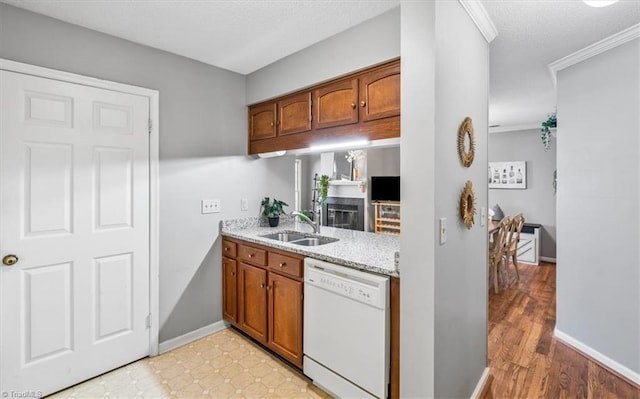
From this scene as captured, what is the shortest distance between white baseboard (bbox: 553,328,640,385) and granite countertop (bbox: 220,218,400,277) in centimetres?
177

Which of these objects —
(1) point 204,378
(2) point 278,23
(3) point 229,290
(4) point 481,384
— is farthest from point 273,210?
(4) point 481,384

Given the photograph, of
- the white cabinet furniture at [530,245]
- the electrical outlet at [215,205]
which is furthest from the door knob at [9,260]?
the white cabinet furniture at [530,245]

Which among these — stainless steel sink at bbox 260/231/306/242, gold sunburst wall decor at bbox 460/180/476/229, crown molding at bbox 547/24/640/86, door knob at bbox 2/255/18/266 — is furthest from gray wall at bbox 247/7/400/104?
door knob at bbox 2/255/18/266

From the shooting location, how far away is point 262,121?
115 inches

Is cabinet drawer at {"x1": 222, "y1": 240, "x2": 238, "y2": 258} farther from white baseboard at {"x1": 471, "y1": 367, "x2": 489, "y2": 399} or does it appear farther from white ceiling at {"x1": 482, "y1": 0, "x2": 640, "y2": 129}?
white ceiling at {"x1": 482, "y1": 0, "x2": 640, "y2": 129}

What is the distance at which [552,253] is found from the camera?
5434 mm

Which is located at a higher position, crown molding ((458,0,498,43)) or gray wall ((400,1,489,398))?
crown molding ((458,0,498,43))

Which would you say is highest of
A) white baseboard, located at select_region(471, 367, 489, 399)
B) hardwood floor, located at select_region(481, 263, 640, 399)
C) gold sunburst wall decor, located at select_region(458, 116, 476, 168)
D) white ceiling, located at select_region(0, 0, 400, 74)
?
white ceiling, located at select_region(0, 0, 400, 74)

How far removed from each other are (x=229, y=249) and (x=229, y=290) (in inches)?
14.6

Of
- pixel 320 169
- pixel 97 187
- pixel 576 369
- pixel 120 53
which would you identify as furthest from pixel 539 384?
pixel 120 53

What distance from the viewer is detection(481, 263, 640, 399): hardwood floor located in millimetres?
2090

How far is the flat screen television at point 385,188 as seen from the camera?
2639mm

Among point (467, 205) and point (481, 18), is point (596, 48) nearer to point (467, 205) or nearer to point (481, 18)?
point (481, 18)

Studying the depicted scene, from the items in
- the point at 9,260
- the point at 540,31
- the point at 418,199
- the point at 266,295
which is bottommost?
the point at 266,295
